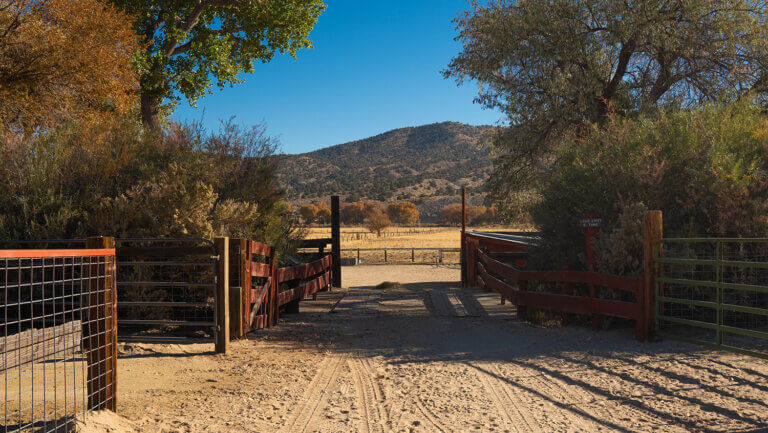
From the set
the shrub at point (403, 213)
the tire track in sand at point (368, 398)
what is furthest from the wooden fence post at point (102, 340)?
the shrub at point (403, 213)

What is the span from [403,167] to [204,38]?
9185cm

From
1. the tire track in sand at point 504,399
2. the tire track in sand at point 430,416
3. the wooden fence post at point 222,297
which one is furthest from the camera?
the wooden fence post at point 222,297

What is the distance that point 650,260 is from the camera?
25.5 ft

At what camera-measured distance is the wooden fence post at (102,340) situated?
180 inches

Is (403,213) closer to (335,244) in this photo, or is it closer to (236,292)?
(335,244)

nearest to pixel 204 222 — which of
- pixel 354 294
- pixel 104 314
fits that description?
pixel 104 314

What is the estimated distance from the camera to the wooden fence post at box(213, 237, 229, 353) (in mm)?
7332

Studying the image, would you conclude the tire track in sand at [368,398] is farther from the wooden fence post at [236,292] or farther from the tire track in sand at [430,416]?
the wooden fence post at [236,292]

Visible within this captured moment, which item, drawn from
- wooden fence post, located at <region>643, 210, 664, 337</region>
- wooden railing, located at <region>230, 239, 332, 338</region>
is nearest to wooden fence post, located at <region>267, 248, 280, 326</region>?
wooden railing, located at <region>230, 239, 332, 338</region>

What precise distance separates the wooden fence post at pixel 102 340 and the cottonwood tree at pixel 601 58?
1229 centimetres

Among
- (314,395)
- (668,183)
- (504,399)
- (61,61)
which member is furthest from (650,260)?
(61,61)

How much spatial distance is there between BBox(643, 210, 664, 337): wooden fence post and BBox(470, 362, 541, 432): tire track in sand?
2619 mm

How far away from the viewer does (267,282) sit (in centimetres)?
929

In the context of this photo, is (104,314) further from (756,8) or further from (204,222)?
(756,8)
